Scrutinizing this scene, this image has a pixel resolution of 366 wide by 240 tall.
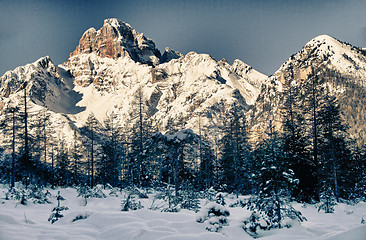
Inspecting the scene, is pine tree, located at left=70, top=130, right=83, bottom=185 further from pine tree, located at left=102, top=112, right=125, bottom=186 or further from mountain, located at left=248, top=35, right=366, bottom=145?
mountain, located at left=248, top=35, right=366, bottom=145

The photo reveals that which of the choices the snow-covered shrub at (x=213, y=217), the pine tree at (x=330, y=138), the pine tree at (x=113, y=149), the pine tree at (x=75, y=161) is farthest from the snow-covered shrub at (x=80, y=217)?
the pine tree at (x=75, y=161)

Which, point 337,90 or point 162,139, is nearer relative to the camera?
point 162,139

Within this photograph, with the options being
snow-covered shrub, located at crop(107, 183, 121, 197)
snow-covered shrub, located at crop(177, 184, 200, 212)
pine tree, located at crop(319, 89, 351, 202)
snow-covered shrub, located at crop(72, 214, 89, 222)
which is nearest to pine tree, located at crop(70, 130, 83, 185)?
snow-covered shrub, located at crop(107, 183, 121, 197)

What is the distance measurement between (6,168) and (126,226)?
112 ft

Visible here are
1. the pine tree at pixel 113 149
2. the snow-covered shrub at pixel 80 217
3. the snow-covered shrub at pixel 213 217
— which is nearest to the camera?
the snow-covered shrub at pixel 213 217

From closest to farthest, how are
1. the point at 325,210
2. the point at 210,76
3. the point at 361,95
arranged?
the point at 325,210 < the point at 361,95 < the point at 210,76

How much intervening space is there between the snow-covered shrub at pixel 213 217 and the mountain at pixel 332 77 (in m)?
75.0

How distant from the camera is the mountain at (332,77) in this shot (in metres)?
80.4

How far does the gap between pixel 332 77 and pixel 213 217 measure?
104771 mm

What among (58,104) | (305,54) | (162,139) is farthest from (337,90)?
Answer: (58,104)

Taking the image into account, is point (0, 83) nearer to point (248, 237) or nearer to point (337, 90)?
point (337, 90)

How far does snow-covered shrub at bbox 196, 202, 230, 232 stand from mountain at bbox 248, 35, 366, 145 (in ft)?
246

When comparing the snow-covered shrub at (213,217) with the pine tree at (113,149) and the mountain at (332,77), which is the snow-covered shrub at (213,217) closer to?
the pine tree at (113,149)

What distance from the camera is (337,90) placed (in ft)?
285
